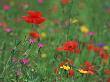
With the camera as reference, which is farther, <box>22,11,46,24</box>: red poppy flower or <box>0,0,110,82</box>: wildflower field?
<box>22,11,46,24</box>: red poppy flower

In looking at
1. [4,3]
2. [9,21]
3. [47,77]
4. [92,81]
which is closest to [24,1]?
[4,3]

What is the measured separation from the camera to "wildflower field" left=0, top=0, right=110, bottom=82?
3.26 m

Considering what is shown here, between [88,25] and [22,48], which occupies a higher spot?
[22,48]

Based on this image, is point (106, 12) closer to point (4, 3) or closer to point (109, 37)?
point (109, 37)

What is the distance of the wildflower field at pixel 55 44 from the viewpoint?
10.7ft

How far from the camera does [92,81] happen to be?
409 cm

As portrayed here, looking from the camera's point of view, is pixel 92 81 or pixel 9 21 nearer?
pixel 92 81

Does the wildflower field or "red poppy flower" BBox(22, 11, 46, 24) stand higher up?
"red poppy flower" BBox(22, 11, 46, 24)

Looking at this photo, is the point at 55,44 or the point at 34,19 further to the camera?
the point at 55,44

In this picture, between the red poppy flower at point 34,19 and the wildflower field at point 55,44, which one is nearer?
the wildflower field at point 55,44

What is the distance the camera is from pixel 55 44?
4.63 metres

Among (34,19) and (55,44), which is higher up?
(34,19)

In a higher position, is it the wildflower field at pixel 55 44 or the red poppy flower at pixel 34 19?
the red poppy flower at pixel 34 19

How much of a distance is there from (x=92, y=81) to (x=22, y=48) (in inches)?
42.2
